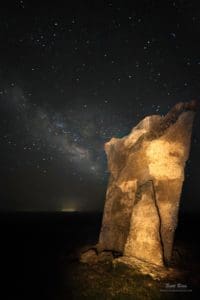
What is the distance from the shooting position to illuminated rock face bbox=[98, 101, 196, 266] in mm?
10211

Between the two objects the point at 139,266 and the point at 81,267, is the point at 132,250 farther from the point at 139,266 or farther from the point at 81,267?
the point at 81,267

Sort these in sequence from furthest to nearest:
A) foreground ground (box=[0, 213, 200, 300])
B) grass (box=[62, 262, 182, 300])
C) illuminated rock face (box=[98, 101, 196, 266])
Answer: illuminated rock face (box=[98, 101, 196, 266]) < foreground ground (box=[0, 213, 200, 300]) < grass (box=[62, 262, 182, 300])

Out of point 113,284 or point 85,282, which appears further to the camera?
point 85,282

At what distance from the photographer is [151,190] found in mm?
10555

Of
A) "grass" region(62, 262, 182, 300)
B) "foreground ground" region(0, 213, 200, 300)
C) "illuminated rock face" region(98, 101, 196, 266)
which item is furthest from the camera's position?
"illuminated rock face" region(98, 101, 196, 266)

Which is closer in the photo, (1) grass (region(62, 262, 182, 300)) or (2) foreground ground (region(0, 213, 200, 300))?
(1) grass (region(62, 262, 182, 300))

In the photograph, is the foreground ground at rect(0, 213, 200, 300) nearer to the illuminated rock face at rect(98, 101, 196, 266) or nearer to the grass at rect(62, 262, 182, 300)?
the grass at rect(62, 262, 182, 300)

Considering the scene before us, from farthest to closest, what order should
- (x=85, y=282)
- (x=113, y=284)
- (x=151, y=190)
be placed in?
(x=151, y=190), (x=85, y=282), (x=113, y=284)

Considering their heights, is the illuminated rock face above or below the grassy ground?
above

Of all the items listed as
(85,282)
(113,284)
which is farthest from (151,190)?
(85,282)

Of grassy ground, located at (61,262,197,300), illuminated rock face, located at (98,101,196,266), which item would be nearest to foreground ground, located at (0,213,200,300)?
grassy ground, located at (61,262,197,300)

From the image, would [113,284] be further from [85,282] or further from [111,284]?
[85,282]

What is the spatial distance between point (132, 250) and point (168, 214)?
2.20 metres

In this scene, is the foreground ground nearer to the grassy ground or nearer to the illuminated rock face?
the grassy ground
